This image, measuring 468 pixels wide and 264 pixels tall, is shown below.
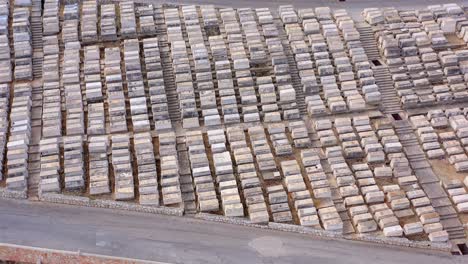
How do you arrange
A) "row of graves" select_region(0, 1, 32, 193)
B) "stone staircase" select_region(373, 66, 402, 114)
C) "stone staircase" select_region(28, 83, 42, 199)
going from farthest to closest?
1. "stone staircase" select_region(373, 66, 402, 114)
2. "row of graves" select_region(0, 1, 32, 193)
3. "stone staircase" select_region(28, 83, 42, 199)

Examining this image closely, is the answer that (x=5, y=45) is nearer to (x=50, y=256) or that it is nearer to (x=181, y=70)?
(x=181, y=70)

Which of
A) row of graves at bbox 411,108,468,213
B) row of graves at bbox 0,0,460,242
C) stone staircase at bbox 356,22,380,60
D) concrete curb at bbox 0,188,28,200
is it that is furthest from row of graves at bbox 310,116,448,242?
concrete curb at bbox 0,188,28,200

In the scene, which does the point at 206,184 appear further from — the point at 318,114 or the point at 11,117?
the point at 11,117

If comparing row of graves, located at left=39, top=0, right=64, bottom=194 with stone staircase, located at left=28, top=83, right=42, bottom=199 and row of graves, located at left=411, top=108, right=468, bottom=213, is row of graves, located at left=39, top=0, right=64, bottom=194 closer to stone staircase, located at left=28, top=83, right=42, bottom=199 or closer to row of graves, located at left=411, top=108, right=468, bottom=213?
stone staircase, located at left=28, top=83, right=42, bottom=199

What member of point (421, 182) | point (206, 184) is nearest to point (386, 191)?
point (421, 182)

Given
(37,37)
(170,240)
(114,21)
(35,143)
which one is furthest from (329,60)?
(37,37)

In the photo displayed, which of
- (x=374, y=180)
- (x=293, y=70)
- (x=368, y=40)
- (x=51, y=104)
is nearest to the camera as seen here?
(x=374, y=180)
